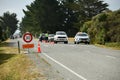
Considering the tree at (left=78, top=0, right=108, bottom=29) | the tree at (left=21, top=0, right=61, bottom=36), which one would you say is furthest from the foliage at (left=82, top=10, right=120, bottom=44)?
the tree at (left=21, top=0, right=61, bottom=36)

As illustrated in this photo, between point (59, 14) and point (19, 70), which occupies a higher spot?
point (59, 14)

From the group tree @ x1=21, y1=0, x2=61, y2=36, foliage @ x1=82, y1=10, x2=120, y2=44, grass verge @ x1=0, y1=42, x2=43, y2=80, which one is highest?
tree @ x1=21, y1=0, x2=61, y2=36

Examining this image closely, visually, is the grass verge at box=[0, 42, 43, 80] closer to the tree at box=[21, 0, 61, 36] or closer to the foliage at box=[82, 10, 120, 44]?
the foliage at box=[82, 10, 120, 44]

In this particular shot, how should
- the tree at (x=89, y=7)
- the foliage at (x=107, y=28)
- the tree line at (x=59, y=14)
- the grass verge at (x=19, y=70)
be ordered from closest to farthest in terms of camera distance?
the grass verge at (x=19, y=70) → the foliage at (x=107, y=28) → the tree at (x=89, y=7) → the tree line at (x=59, y=14)

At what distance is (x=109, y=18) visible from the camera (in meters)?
48.4

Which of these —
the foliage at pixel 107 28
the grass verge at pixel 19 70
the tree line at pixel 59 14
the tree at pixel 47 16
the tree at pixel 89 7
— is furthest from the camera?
the tree at pixel 47 16

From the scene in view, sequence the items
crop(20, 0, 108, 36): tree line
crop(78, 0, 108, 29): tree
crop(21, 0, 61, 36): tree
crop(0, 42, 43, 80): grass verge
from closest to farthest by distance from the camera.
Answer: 1. crop(0, 42, 43, 80): grass verge
2. crop(78, 0, 108, 29): tree
3. crop(20, 0, 108, 36): tree line
4. crop(21, 0, 61, 36): tree

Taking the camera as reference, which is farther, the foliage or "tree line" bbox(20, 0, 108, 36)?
"tree line" bbox(20, 0, 108, 36)

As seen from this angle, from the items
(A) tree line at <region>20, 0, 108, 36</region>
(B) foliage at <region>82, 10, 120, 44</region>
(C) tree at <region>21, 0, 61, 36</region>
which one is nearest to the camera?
(B) foliage at <region>82, 10, 120, 44</region>

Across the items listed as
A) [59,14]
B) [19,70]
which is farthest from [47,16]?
[19,70]

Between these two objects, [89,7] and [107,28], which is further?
[89,7]

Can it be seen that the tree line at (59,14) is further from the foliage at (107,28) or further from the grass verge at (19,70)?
the grass verge at (19,70)

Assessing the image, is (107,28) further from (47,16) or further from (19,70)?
(47,16)

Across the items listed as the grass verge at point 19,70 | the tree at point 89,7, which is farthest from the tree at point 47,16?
the grass verge at point 19,70
